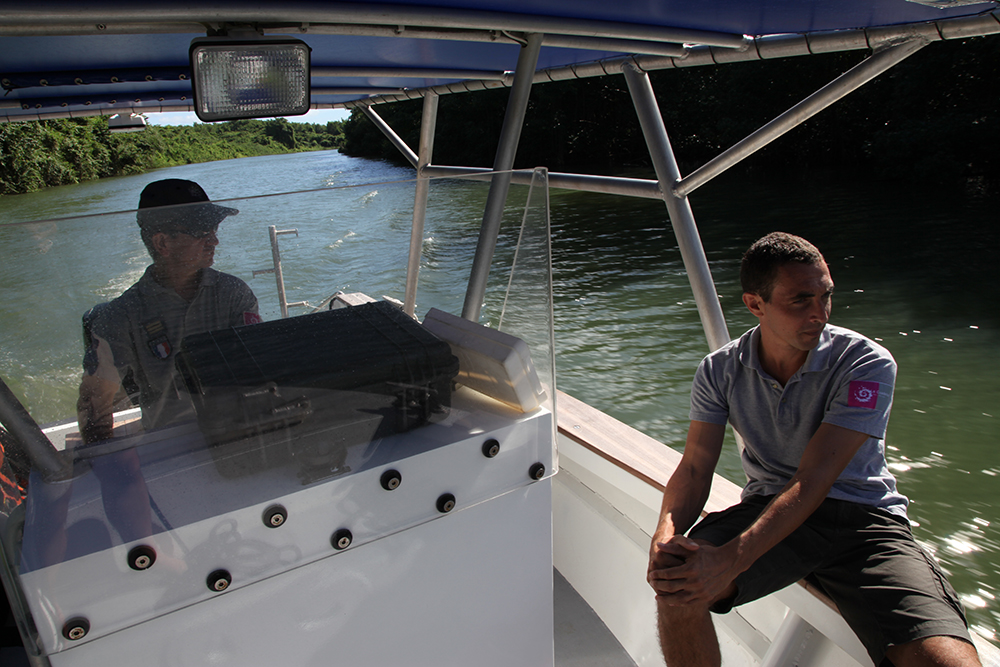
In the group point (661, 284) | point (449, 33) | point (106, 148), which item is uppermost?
point (106, 148)

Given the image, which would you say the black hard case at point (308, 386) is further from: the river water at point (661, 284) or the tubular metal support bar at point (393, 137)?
the tubular metal support bar at point (393, 137)

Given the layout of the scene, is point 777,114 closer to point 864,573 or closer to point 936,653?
point 864,573

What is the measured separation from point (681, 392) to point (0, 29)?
180 inches

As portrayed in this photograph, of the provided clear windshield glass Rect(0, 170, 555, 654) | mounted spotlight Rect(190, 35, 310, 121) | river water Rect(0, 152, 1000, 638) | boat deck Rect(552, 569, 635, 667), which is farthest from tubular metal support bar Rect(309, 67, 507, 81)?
boat deck Rect(552, 569, 635, 667)

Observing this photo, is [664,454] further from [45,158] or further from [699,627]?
[45,158]

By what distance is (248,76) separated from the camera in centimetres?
113

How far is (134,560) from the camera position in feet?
2.89

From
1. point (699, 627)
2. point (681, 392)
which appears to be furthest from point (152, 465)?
point (681, 392)

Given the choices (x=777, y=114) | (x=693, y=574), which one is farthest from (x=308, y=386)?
(x=777, y=114)

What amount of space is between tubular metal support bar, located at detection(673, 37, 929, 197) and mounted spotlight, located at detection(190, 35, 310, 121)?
927mm

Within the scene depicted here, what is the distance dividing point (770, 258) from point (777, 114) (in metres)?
17.7

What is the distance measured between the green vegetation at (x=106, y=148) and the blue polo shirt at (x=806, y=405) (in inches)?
452

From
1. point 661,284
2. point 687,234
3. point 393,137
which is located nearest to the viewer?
point 687,234

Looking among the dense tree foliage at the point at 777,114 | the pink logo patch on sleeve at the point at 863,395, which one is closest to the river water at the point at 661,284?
the pink logo patch on sleeve at the point at 863,395
